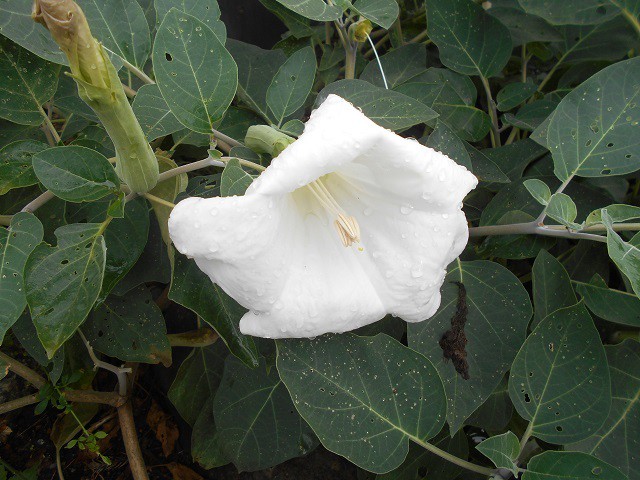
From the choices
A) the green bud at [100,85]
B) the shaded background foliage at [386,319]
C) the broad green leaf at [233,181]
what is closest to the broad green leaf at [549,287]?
the shaded background foliage at [386,319]

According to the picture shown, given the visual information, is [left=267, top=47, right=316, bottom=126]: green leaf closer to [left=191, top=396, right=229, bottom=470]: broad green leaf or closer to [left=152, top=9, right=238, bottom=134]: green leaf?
[left=152, top=9, right=238, bottom=134]: green leaf

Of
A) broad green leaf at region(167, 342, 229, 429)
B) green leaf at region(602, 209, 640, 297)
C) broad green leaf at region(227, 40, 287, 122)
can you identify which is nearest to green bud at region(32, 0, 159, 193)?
broad green leaf at region(227, 40, 287, 122)

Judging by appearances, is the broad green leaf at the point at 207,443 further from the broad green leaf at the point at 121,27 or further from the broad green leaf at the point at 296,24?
the broad green leaf at the point at 296,24

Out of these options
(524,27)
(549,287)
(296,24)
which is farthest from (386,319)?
(524,27)

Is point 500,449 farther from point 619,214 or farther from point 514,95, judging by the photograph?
point 514,95

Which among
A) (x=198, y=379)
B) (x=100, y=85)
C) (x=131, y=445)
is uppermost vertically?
(x=100, y=85)

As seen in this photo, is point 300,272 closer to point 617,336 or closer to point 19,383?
point 617,336
